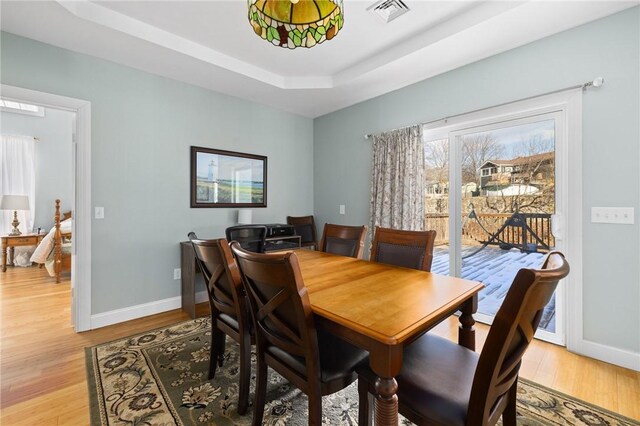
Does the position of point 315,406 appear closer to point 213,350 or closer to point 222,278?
point 222,278

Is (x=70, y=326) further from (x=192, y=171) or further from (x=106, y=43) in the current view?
(x=106, y=43)

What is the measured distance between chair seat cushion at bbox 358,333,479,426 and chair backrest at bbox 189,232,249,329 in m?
0.70

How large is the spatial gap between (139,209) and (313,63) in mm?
2419

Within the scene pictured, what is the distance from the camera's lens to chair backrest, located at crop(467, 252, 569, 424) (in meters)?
0.79

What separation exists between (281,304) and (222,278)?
1.95 ft

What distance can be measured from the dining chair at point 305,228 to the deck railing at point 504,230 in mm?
1756

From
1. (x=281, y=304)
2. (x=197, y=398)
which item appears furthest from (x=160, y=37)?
(x=197, y=398)

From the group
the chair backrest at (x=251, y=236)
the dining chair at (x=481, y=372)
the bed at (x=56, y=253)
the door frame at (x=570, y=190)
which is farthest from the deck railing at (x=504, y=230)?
the bed at (x=56, y=253)

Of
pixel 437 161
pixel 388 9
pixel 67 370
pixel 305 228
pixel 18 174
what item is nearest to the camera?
pixel 67 370

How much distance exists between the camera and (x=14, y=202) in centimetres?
463

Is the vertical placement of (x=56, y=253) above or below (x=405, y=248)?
below

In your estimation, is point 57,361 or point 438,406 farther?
point 57,361

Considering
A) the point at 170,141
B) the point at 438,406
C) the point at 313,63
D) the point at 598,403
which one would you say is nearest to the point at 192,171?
the point at 170,141

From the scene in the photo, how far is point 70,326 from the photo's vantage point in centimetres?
265
